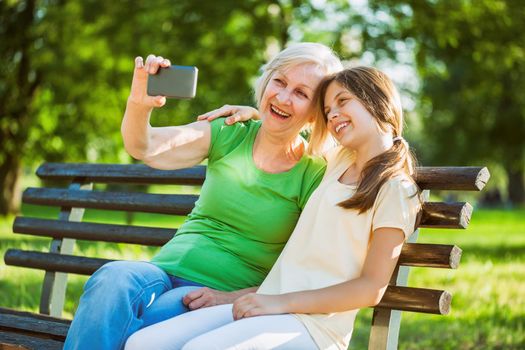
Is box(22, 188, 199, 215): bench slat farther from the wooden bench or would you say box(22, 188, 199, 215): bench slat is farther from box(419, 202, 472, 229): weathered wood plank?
box(419, 202, 472, 229): weathered wood plank

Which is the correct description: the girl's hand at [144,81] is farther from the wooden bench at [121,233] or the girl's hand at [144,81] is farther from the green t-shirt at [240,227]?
the wooden bench at [121,233]

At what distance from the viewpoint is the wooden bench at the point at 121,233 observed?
119 inches

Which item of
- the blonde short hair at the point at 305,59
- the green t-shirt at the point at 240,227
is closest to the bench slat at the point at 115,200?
the green t-shirt at the point at 240,227

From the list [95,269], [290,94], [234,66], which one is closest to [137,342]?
[290,94]

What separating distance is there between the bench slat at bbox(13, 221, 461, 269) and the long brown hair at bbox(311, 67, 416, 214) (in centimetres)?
31

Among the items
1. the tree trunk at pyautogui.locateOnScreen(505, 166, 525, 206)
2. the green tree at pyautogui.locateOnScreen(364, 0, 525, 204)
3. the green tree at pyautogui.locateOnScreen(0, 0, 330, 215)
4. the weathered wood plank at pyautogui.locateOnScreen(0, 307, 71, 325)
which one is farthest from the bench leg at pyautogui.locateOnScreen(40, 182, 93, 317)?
the tree trunk at pyautogui.locateOnScreen(505, 166, 525, 206)

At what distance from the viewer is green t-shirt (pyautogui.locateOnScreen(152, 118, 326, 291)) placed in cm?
315

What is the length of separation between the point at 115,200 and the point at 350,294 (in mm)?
1996

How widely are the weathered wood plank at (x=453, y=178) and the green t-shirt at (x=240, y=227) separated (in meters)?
0.41

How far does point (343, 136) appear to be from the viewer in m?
2.99

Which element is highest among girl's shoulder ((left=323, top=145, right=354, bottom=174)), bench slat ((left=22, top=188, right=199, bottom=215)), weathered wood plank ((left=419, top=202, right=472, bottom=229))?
girl's shoulder ((left=323, top=145, right=354, bottom=174))

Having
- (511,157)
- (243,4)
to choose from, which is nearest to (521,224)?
(511,157)

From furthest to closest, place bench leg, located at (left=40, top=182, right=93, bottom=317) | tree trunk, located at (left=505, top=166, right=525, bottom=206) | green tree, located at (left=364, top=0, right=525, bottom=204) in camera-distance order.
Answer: tree trunk, located at (left=505, top=166, right=525, bottom=206) → green tree, located at (left=364, top=0, right=525, bottom=204) → bench leg, located at (left=40, top=182, right=93, bottom=317)

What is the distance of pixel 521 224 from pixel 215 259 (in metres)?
19.3
